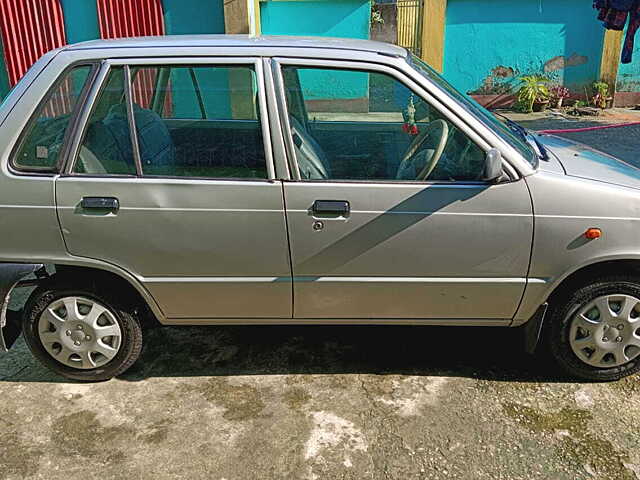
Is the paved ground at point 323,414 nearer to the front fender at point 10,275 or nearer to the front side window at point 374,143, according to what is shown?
the front fender at point 10,275

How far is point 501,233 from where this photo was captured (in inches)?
117

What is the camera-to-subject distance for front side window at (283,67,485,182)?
301 centimetres

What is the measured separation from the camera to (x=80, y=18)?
9664 mm

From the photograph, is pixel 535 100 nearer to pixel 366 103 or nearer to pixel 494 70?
pixel 494 70

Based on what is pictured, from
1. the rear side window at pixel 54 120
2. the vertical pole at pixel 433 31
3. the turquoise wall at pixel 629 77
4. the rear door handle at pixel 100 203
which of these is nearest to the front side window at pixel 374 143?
the rear door handle at pixel 100 203

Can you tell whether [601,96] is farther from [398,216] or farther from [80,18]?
[398,216]

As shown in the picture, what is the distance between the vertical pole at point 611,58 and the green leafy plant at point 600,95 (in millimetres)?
156

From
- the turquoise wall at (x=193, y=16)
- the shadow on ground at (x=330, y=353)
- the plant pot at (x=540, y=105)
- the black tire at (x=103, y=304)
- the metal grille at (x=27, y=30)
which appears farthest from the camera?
the plant pot at (x=540, y=105)

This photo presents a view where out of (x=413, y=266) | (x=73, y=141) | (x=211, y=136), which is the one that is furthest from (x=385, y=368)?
(x=73, y=141)

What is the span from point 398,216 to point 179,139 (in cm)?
128

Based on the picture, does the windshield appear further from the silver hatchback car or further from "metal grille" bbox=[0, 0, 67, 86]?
"metal grille" bbox=[0, 0, 67, 86]

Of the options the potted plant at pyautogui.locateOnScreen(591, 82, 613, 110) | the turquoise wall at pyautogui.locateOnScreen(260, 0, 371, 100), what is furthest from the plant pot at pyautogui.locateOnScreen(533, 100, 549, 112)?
the turquoise wall at pyautogui.locateOnScreen(260, 0, 371, 100)

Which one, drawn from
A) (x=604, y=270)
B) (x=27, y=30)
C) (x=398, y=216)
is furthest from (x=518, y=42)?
(x=398, y=216)

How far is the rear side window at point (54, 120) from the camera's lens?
3014 millimetres
